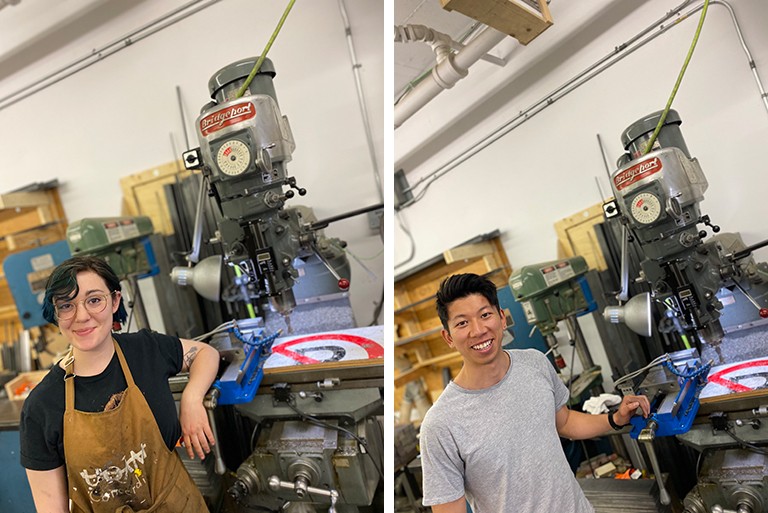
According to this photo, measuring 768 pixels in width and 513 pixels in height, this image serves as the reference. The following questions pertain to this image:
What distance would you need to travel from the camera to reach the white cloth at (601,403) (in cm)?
160

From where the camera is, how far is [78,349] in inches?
54.0

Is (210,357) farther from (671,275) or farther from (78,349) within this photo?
(671,275)

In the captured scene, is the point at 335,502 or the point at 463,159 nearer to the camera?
the point at 335,502

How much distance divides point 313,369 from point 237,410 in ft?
1.35

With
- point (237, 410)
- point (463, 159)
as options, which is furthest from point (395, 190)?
point (237, 410)

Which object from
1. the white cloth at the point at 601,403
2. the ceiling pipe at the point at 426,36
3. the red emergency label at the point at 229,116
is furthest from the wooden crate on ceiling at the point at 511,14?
the white cloth at the point at 601,403

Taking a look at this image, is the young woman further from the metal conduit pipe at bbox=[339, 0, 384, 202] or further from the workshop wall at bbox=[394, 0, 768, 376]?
the metal conduit pipe at bbox=[339, 0, 384, 202]

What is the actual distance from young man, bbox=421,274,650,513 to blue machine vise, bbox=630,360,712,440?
0.12 feet

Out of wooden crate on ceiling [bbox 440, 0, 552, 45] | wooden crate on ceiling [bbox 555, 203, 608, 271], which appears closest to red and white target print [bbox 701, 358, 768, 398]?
wooden crate on ceiling [bbox 555, 203, 608, 271]

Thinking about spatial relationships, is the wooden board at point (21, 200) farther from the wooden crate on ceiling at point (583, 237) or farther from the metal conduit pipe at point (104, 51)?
the wooden crate on ceiling at point (583, 237)

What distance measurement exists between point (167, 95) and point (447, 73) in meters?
→ 1.17

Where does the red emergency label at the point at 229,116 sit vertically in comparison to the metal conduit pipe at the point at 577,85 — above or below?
above

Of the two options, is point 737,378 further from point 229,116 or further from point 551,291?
point 229,116

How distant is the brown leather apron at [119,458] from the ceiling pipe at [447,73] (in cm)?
125
